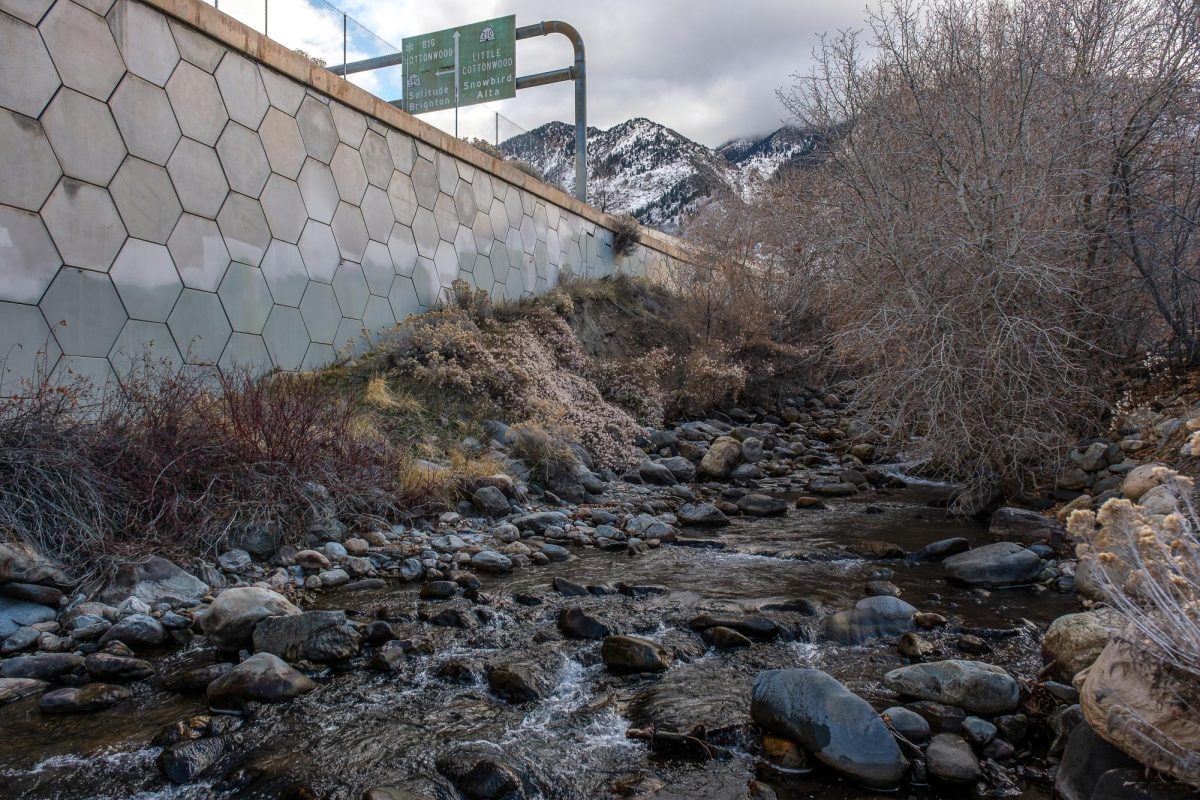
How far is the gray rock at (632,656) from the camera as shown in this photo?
298 cm

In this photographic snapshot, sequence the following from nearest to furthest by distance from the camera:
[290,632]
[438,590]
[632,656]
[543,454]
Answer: [632,656] → [290,632] → [438,590] → [543,454]


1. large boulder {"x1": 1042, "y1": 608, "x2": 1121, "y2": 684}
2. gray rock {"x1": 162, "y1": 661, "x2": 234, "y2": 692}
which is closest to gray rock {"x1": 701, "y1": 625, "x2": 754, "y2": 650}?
large boulder {"x1": 1042, "y1": 608, "x2": 1121, "y2": 684}

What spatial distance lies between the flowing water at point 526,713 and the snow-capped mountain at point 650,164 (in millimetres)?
10109

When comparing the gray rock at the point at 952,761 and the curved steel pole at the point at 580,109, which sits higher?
the curved steel pole at the point at 580,109

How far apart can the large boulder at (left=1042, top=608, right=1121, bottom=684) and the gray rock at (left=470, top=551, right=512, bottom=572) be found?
112 inches

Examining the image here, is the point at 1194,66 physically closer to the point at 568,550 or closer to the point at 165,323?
the point at 568,550

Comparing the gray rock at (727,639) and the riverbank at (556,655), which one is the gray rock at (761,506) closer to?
the riverbank at (556,655)

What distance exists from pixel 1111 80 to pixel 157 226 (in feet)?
26.3

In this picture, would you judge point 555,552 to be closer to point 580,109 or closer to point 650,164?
point 580,109

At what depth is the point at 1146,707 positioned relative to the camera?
1793 millimetres

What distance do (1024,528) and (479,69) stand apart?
13.5 m

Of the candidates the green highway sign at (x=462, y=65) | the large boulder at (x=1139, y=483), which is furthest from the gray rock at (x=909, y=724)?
the green highway sign at (x=462, y=65)

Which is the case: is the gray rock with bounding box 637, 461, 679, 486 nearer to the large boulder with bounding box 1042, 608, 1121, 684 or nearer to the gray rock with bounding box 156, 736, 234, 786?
the large boulder with bounding box 1042, 608, 1121, 684

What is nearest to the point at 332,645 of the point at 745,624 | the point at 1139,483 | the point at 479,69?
the point at 745,624
